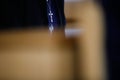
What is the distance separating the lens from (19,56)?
0.28m

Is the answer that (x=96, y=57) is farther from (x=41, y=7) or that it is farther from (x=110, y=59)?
(x=41, y=7)

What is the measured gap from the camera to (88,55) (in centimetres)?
26

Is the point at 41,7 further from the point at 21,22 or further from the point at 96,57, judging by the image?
the point at 96,57

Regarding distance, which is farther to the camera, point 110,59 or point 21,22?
point 21,22

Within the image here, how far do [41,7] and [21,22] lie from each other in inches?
3.2

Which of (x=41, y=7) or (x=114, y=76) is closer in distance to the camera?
(x=114, y=76)

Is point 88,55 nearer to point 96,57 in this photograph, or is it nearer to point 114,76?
point 96,57

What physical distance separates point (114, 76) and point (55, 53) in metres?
0.14

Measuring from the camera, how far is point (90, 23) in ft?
0.81

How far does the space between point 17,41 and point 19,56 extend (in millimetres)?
27

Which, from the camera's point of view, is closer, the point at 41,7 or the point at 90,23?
the point at 90,23

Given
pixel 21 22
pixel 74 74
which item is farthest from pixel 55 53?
pixel 21 22

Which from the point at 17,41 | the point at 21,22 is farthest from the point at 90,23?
the point at 21,22

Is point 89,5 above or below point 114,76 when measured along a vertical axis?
above
